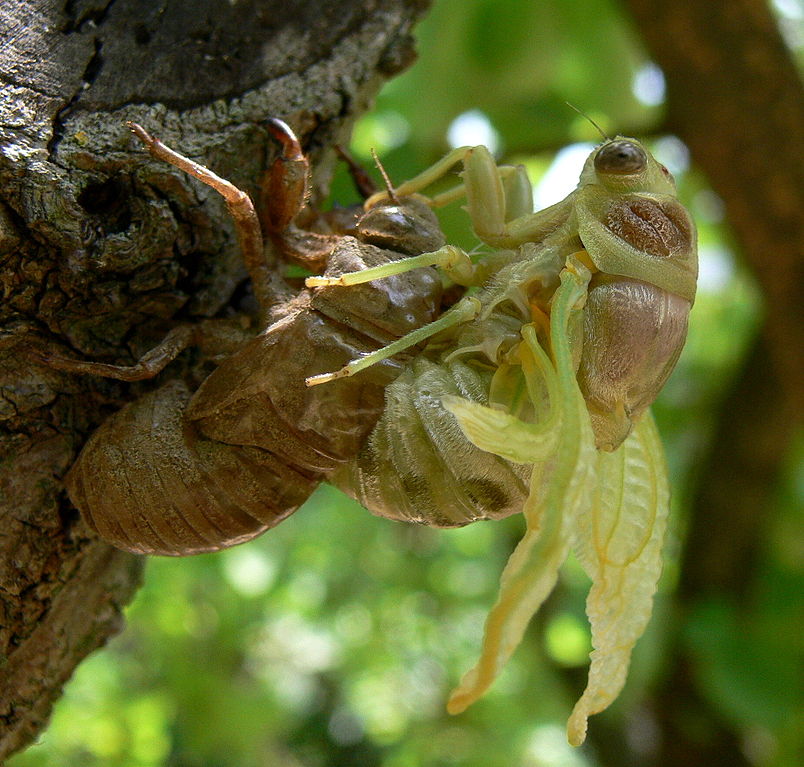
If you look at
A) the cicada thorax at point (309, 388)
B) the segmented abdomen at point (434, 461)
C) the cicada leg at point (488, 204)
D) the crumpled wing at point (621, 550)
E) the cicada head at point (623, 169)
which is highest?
the cicada head at point (623, 169)

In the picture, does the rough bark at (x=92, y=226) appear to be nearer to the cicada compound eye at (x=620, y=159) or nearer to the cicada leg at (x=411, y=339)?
the cicada leg at (x=411, y=339)

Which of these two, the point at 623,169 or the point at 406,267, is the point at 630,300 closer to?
the point at 623,169

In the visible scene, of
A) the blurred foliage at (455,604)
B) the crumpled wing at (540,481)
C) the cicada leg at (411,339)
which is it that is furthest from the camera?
the blurred foliage at (455,604)

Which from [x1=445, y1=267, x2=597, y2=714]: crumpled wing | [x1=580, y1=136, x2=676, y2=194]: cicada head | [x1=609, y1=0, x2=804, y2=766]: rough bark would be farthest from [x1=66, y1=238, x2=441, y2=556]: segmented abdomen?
[x1=609, y1=0, x2=804, y2=766]: rough bark

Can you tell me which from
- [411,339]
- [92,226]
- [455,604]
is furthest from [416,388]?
[455,604]

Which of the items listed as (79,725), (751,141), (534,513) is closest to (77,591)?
(534,513)

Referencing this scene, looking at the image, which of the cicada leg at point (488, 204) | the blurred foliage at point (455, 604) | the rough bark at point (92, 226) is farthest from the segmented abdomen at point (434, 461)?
the blurred foliage at point (455, 604)

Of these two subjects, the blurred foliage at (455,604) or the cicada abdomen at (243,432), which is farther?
the blurred foliage at (455,604)

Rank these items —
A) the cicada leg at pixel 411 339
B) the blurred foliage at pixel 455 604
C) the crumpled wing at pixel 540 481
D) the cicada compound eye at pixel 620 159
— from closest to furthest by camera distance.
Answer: the crumpled wing at pixel 540 481 → the cicada leg at pixel 411 339 → the cicada compound eye at pixel 620 159 → the blurred foliage at pixel 455 604
